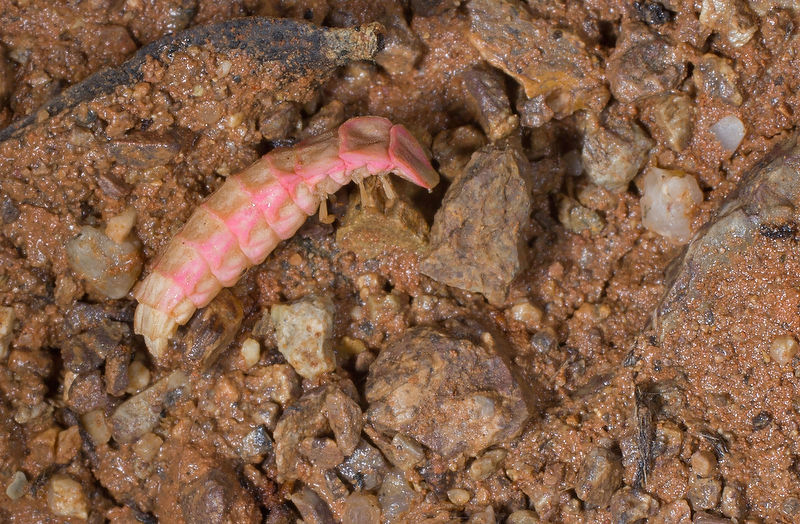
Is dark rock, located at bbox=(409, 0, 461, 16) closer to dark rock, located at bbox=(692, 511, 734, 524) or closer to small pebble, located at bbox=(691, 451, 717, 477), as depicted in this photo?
small pebble, located at bbox=(691, 451, 717, 477)

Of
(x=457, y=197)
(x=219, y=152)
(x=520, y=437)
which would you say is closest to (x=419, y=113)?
(x=457, y=197)

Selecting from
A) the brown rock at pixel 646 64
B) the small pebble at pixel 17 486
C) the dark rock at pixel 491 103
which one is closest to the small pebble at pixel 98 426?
the small pebble at pixel 17 486

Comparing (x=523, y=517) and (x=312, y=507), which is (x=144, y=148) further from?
(x=523, y=517)

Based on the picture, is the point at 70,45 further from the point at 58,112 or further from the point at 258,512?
the point at 258,512

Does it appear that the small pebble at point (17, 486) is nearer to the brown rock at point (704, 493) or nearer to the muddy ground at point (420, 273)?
the muddy ground at point (420, 273)

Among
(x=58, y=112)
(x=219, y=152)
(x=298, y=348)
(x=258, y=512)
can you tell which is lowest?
(x=258, y=512)

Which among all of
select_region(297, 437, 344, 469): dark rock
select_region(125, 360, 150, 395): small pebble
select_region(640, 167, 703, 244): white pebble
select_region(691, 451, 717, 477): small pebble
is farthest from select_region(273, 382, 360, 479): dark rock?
select_region(640, 167, 703, 244): white pebble
